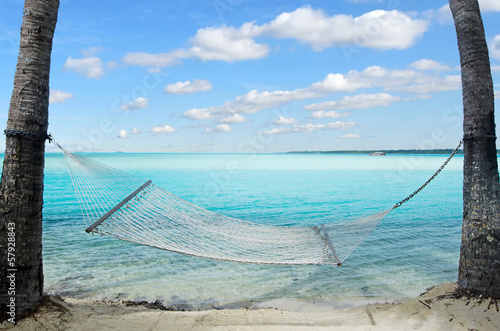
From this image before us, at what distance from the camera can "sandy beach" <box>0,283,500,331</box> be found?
8.78 feet

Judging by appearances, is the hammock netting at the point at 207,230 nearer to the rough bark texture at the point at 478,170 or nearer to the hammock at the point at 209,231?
the hammock at the point at 209,231

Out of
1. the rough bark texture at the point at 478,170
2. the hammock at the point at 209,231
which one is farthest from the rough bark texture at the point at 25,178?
the rough bark texture at the point at 478,170

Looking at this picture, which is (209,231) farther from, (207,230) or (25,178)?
(25,178)

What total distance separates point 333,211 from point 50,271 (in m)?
8.21

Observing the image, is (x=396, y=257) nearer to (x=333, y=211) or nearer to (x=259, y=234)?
(x=259, y=234)

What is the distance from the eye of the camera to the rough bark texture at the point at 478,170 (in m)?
2.89

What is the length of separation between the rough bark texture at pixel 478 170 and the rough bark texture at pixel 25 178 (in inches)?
134

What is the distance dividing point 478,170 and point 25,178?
353 centimetres

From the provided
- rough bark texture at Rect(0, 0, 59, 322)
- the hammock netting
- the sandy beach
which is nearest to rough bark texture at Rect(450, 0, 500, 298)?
the sandy beach

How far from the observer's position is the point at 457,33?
3146 millimetres

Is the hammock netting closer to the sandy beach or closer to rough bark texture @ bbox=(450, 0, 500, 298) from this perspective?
the sandy beach

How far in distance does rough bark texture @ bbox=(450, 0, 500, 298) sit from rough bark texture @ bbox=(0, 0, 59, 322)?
134 inches

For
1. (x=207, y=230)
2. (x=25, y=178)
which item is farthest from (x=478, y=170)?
(x=25, y=178)

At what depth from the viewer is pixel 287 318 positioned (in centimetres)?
317
